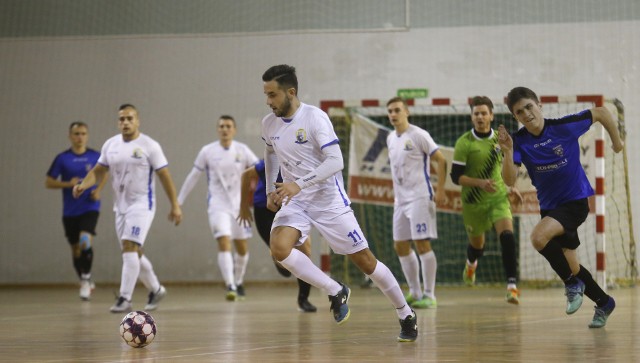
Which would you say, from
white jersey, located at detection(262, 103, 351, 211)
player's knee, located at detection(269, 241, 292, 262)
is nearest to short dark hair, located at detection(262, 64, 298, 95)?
white jersey, located at detection(262, 103, 351, 211)

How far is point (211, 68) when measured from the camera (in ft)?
56.3

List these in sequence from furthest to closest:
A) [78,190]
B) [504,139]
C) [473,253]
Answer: [473,253] < [78,190] < [504,139]

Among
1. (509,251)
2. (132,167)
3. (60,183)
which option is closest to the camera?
(132,167)

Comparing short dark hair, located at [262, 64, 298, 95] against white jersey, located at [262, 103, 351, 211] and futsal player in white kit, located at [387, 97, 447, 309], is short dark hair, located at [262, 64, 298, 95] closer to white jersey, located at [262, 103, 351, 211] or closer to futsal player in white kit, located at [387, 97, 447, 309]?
white jersey, located at [262, 103, 351, 211]

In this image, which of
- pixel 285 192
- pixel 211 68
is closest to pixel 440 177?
pixel 285 192

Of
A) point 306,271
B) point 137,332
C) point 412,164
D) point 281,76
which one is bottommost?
point 137,332

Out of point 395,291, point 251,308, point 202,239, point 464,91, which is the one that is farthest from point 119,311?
point 464,91

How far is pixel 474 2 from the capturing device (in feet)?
53.8

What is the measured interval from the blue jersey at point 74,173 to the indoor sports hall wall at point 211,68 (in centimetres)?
292

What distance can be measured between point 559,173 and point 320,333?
2307mm

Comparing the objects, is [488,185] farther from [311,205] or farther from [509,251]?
[311,205]

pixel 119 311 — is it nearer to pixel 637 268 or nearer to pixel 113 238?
pixel 113 238

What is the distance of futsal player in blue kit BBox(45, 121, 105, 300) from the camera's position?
1387cm

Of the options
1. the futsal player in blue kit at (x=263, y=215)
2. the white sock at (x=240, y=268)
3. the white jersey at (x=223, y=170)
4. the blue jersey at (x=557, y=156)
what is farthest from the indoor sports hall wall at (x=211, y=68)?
the blue jersey at (x=557, y=156)
